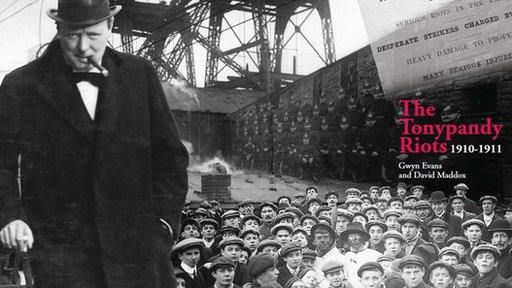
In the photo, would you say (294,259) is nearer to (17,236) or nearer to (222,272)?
(222,272)

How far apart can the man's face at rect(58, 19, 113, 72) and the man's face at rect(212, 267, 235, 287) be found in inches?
109

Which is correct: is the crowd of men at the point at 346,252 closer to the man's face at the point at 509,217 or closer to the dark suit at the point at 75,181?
the man's face at the point at 509,217

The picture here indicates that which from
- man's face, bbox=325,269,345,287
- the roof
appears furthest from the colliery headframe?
man's face, bbox=325,269,345,287

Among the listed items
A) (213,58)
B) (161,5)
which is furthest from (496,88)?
(213,58)

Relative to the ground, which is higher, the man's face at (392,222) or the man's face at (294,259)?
the man's face at (392,222)

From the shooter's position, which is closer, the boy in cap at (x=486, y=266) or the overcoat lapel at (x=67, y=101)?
the overcoat lapel at (x=67, y=101)

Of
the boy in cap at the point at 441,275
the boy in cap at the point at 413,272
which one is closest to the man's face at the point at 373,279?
the boy in cap at the point at 413,272

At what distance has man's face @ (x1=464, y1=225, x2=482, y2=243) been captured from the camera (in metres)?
5.92

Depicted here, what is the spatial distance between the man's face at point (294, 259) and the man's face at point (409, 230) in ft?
4.58

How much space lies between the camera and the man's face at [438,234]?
19.7 ft

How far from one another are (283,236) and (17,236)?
414 centimetres

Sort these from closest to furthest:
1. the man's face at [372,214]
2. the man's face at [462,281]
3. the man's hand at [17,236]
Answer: the man's hand at [17,236] < the man's face at [462,281] < the man's face at [372,214]

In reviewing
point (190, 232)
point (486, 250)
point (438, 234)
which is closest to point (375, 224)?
point (438, 234)

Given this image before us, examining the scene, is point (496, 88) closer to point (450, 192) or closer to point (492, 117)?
point (492, 117)
